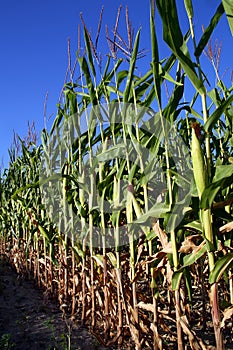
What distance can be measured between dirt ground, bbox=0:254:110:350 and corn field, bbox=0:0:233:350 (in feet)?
0.43

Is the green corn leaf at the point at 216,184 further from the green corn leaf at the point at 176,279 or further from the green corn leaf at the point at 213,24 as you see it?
the green corn leaf at the point at 213,24

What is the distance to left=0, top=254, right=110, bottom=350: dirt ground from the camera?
2.46m

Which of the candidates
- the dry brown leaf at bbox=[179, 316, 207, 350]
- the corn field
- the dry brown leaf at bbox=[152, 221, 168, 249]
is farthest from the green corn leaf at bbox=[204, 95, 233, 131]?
the dry brown leaf at bbox=[179, 316, 207, 350]

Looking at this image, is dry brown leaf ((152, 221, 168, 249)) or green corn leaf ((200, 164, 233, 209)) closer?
green corn leaf ((200, 164, 233, 209))

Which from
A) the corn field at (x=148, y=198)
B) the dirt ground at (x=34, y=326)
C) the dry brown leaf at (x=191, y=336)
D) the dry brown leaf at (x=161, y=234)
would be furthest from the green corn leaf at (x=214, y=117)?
the dirt ground at (x=34, y=326)

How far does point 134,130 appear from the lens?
2.18 metres

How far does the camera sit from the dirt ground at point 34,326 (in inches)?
96.9

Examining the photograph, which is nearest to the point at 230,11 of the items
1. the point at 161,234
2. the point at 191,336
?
the point at 161,234

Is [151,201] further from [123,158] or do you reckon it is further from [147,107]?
[147,107]

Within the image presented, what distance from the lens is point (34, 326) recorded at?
285cm

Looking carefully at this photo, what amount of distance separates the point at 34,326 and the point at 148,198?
1.48 m

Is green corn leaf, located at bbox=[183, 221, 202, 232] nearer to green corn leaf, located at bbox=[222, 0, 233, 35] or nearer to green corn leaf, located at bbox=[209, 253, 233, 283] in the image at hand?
green corn leaf, located at bbox=[209, 253, 233, 283]

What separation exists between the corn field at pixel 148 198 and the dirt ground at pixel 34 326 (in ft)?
0.43

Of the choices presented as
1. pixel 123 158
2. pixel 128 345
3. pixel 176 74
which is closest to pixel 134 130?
pixel 123 158
